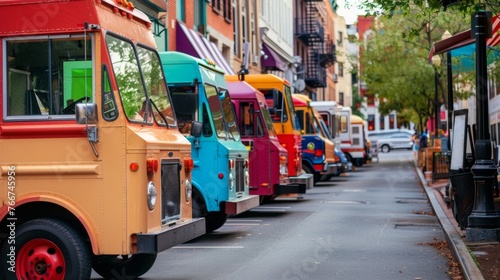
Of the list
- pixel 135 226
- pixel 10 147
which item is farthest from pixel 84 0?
pixel 135 226

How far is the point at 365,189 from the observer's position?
2958 centimetres

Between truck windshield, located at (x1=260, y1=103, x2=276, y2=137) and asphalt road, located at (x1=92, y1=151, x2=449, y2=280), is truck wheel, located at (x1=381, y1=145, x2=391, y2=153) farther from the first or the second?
truck windshield, located at (x1=260, y1=103, x2=276, y2=137)

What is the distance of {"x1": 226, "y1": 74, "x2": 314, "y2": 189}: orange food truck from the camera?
21.0 m

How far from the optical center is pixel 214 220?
15188mm

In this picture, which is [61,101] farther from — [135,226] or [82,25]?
[135,226]

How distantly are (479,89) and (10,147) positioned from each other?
272 inches

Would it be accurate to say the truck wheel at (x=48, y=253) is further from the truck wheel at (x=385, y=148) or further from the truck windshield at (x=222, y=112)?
the truck wheel at (x=385, y=148)

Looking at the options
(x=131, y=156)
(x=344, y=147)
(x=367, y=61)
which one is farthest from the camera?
(x=367, y=61)

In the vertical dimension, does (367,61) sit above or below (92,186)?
above

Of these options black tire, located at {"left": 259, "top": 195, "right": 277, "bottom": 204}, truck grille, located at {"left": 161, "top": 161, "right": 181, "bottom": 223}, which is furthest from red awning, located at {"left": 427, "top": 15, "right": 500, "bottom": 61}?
truck grille, located at {"left": 161, "top": 161, "right": 181, "bottom": 223}

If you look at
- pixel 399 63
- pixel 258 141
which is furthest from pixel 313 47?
pixel 258 141

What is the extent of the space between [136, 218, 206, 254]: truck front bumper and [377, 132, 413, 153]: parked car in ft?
263

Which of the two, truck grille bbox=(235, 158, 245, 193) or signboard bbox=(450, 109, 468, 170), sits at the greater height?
signboard bbox=(450, 109, 468, 170)

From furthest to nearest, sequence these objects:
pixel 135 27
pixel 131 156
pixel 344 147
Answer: pixel 344 147, pixel 135 27, pixel 131 156
